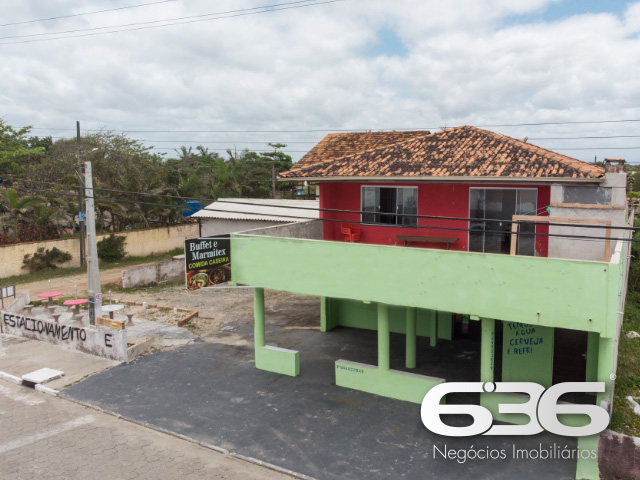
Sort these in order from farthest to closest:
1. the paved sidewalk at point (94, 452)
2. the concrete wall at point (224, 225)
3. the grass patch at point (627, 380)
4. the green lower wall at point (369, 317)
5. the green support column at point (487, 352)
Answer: the concrete wall at point (224, 225)
the green lower wall at point (369, 317)
the green support column at point (487, 352)
the grass patch at point (627, 380)
the paved sidewalk at point (94, 452)

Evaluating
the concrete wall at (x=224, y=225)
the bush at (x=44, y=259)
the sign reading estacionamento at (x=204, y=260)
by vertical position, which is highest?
the concrete wall at (x=224, y=225)

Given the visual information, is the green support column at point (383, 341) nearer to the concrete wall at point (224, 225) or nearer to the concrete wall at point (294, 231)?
the concrete wall at point (294, 231)

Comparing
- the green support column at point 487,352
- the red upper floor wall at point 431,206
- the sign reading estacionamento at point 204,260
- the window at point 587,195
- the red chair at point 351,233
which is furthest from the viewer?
the sign reading estacionamento at point 204,260

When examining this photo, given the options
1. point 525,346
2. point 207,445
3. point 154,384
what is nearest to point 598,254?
point 525,346

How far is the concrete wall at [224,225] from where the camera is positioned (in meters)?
27.5

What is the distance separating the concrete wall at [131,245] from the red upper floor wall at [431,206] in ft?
65.9

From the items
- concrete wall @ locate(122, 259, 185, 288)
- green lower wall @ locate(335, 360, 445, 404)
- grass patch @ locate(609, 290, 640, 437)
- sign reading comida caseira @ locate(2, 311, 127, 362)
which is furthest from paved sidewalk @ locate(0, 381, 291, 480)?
concrete wall @ locate(122, 259, 185, 288)

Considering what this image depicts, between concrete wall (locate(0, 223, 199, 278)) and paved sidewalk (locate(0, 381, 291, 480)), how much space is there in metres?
17.1

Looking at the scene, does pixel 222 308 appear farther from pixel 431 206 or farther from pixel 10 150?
pixel 10 150

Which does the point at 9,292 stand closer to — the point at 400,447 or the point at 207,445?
the point at 207,445

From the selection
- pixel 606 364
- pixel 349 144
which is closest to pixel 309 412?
pixel 606 364

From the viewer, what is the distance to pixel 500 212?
13836mm

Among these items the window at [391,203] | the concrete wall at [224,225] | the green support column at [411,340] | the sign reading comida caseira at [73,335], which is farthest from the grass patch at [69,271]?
the green support column at [411,340]

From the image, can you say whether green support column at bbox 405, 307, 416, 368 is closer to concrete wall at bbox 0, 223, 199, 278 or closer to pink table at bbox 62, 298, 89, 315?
pink table at bbox 62, 298, 89, 315
